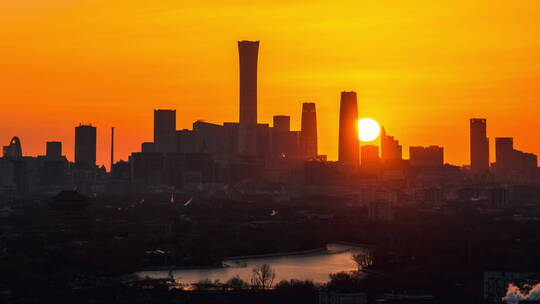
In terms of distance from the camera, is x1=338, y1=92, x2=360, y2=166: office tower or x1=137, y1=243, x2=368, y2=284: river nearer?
x1=137, y1=243, x2=368, y2=284: river

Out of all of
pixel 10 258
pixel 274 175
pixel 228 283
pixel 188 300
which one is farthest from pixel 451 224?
pixel 274 175

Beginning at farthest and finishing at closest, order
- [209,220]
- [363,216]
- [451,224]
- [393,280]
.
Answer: [363,216]
[209,220]
[451,224]
[393,280]

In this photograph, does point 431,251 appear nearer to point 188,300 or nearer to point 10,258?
point 10,258

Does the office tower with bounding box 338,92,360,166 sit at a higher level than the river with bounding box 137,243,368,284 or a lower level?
higher

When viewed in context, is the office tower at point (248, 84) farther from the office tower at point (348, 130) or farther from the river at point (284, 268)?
the river at point (284, 268)

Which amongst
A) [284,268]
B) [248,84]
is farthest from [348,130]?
[284,268]

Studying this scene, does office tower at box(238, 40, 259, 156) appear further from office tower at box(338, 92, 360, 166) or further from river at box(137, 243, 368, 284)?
river at box(137, 243, 368, 284)
